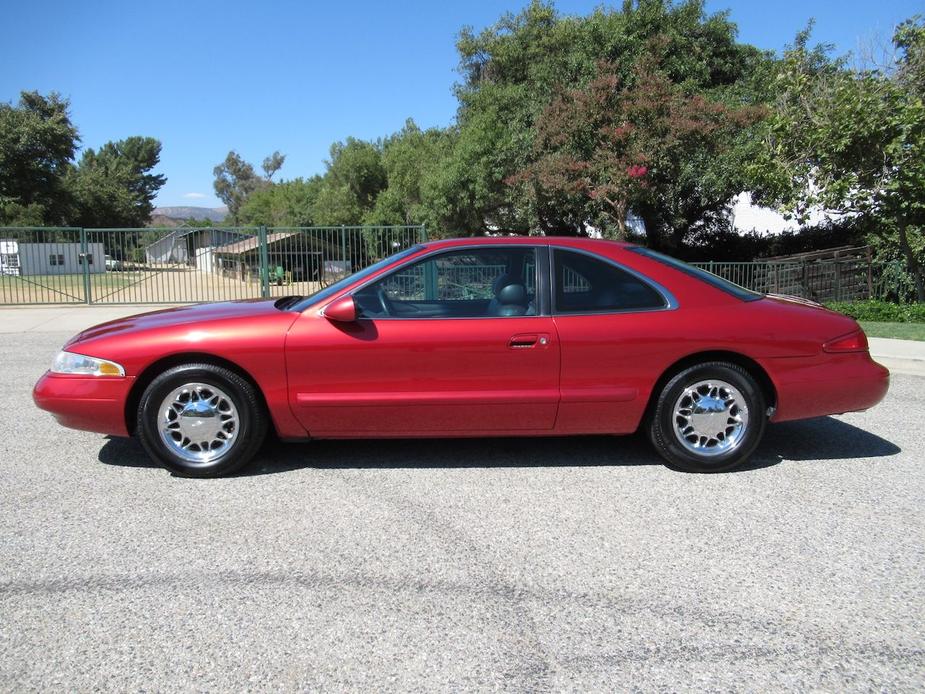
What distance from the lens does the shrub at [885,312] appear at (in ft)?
42.5

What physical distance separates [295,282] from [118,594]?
1661 cm

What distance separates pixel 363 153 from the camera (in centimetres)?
4400

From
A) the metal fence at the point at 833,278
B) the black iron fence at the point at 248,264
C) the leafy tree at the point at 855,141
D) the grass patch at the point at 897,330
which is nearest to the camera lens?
the grass patch at the point at 897,330

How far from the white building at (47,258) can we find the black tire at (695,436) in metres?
17.8

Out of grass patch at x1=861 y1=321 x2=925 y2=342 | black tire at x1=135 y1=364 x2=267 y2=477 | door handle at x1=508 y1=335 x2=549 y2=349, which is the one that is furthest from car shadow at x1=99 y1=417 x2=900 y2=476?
grass patch at x1=861 y1=321 x2=925 y2=342

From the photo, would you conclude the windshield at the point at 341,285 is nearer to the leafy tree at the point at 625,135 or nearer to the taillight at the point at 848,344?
the taillight at the point at 848,344

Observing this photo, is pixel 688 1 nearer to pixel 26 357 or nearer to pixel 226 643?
pixel 26 357

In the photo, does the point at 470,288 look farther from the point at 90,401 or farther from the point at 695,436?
the point at 90,401

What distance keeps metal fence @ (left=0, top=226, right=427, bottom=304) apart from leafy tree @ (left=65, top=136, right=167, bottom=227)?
40.4 metres

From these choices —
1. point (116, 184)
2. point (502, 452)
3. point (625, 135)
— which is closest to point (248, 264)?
point (625, 135)

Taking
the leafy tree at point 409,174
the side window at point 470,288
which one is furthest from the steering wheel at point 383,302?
the leafy tree at point 409,174

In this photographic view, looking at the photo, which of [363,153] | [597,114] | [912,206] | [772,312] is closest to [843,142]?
[912,206]

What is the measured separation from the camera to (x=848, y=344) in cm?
460

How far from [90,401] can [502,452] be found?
9.03ft
